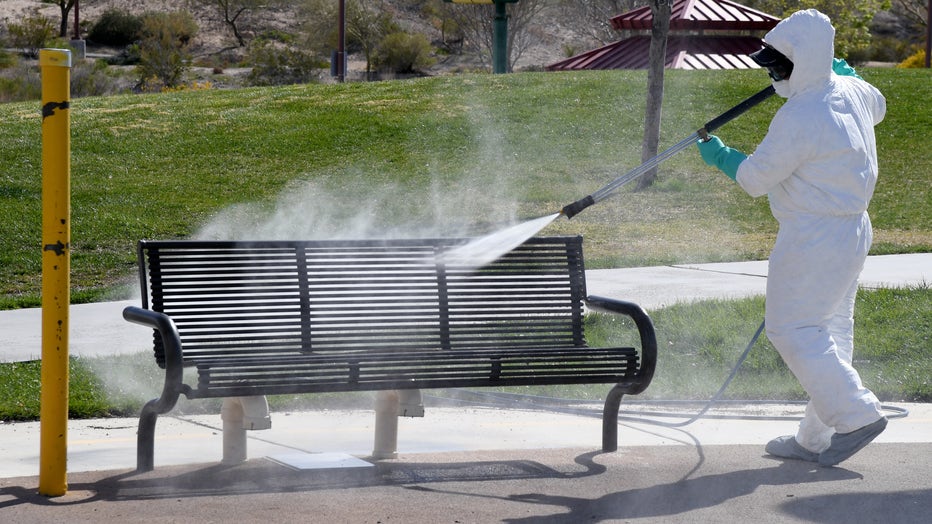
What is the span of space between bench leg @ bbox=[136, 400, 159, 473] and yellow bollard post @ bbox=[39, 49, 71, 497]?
434 millimetres

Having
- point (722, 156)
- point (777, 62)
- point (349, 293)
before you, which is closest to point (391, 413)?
point (349, 293)

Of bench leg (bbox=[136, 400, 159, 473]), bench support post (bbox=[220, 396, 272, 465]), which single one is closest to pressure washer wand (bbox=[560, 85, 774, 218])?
bench support post (bbox=[220, 396, 272, 465])

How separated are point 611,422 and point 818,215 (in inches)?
49.8

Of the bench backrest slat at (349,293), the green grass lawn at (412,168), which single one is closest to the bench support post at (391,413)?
the bench backrest slat at (349,293)

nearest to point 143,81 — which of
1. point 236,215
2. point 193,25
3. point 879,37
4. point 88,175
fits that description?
point 193,25

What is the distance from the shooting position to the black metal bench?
476 centimetres

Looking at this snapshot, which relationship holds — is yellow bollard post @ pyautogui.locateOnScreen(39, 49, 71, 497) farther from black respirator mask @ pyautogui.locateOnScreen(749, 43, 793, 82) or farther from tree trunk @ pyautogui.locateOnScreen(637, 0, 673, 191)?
tree trunk @ pyautogui.locateOnScreen(637, 0, 673, 191)

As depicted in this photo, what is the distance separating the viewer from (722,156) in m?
5.35

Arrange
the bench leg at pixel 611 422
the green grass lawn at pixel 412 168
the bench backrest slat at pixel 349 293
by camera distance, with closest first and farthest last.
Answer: the bench backrest slat at pixel 349 293
the bench leg at pixel 611 422
the green grass lawn at pixel 412 168

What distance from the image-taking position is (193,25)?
53.2m

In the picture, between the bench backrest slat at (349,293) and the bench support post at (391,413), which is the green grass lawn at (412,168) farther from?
the bench support post at (391,413)

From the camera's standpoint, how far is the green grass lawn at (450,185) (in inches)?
295

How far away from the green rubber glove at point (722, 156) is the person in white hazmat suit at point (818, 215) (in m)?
0.11

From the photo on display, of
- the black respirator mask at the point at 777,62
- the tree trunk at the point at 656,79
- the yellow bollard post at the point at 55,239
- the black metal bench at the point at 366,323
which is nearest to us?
the yellow bollard post at the point at 55,239
